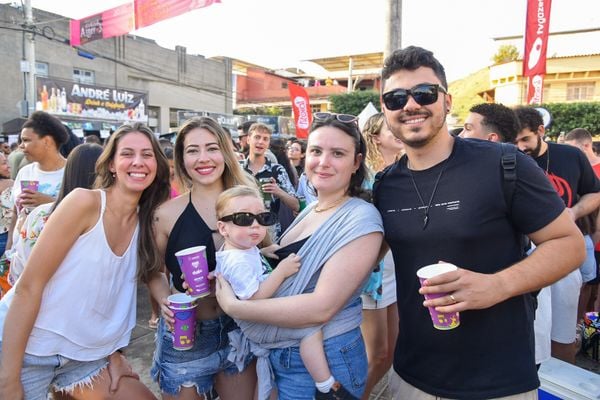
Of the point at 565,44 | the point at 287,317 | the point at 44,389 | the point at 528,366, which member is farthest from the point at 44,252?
the point at 565,44

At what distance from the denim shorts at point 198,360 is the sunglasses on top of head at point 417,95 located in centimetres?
156

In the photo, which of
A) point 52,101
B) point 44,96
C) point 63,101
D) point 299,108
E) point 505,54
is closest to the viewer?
point 299,108

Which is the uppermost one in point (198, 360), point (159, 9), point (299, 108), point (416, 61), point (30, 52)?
point (159, 9)

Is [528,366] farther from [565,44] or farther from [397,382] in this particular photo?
[565,44]

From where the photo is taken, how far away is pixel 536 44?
11.4 m

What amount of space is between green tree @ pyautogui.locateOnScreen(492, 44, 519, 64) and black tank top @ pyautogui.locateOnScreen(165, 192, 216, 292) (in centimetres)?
3876

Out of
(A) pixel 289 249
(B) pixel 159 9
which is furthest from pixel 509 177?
(B) pixel 159 9

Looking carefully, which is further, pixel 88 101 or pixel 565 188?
pixel 88 101

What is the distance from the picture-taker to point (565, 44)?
3181 centimetres

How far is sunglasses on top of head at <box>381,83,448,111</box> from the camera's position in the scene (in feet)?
5.62

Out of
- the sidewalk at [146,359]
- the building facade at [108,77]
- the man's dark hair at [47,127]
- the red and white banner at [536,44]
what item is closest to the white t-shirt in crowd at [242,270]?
the sidewalk at [146,359]

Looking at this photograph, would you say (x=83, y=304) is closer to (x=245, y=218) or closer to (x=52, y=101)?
(x=245, y=218)

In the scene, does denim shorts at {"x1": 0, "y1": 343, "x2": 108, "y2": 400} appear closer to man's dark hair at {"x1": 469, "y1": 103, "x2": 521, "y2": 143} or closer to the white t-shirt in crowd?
the white t-shirt in crowd

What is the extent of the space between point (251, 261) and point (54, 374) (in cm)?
119
